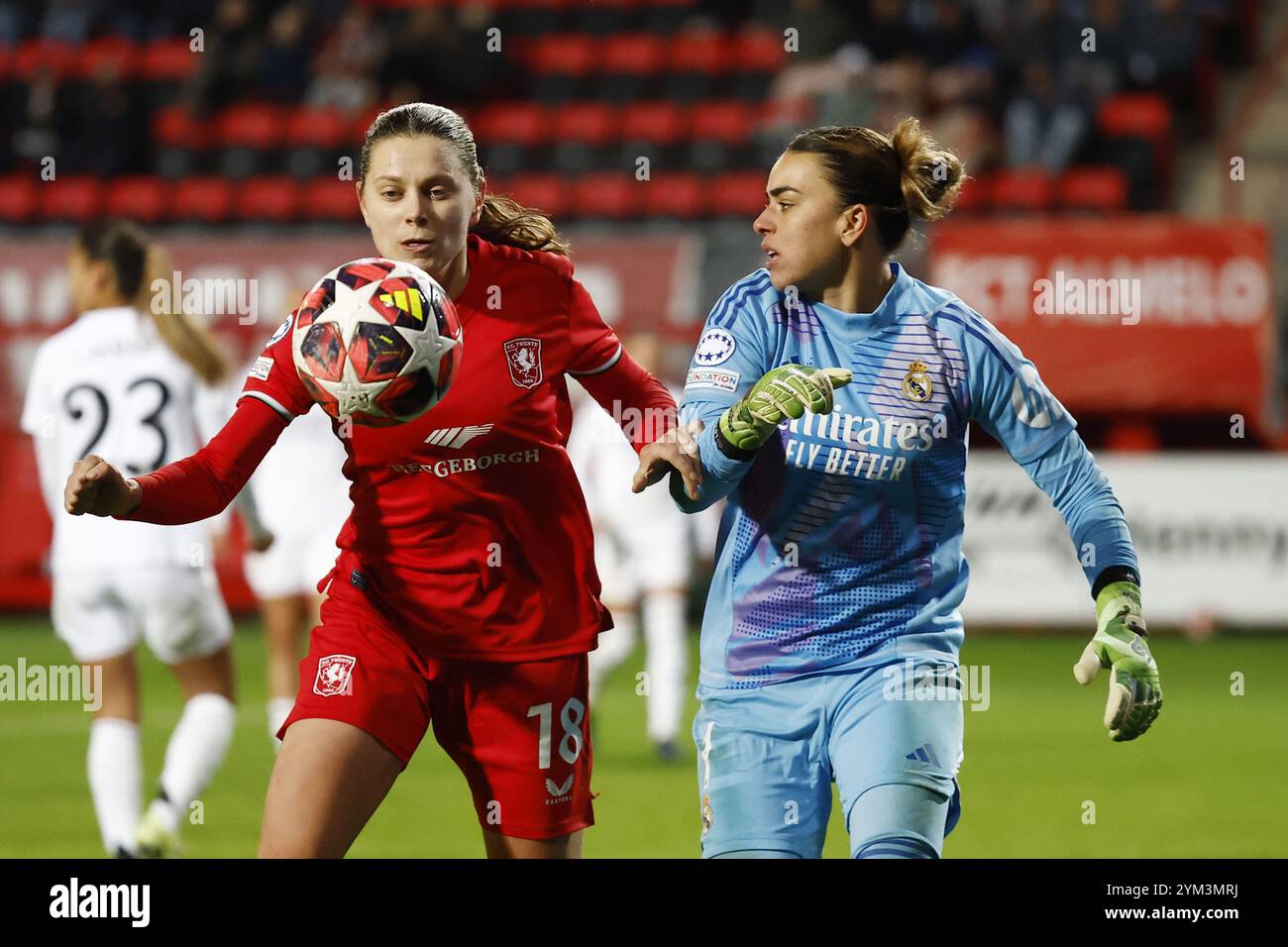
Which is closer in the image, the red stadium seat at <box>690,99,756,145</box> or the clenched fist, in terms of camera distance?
the clenched fist

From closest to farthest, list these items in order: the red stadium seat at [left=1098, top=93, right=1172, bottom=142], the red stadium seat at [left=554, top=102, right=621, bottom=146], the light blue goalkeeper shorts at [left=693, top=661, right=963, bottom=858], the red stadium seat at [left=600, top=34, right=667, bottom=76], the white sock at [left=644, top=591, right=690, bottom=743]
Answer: the light blue goalkeeper shorts at [left=693, top=661, right=963, bottom=858], the white sock at [left=644, top=591, right=690, bottom=743], the red stadium seat at [left=1098, top=93, right=1172, bottom=142], the red stadium seat at [left=554, top=102, right=621, bottom=146], the red stadium seat at [left=600, top=34, right=667, bottom=76]

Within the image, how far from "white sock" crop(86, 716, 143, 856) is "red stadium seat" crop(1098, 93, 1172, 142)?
12.0m

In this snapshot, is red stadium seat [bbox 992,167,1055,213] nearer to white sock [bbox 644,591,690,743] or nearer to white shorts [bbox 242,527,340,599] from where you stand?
white sock [bbox 644,591,690,743]

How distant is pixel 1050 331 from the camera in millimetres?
14203

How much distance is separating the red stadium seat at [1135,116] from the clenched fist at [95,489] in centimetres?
1392

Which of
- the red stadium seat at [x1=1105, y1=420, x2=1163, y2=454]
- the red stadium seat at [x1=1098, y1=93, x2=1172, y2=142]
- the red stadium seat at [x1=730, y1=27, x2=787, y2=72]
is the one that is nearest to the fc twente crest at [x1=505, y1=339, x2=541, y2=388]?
Answer: the red stadium seat at [x1=1105, y1=420, x2=1163, y2=454]

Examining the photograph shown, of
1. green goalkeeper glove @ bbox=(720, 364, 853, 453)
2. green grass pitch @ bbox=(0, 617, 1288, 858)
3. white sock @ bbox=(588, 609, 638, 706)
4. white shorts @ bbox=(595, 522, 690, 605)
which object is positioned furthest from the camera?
white shorts @ bbox=(595, 522, 690, 605)

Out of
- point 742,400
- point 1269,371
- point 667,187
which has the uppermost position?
point 667,187

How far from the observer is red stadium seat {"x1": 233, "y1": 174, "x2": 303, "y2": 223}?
57.1ft

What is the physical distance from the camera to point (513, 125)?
58.1 feet

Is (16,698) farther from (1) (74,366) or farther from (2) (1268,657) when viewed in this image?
(2) (1268,657)

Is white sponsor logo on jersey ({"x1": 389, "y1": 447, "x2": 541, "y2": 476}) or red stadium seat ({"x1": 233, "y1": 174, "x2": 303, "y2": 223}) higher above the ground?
red stadium seat ({"x1": 233, "y1": 174, "x2": 303, "y2": 223})

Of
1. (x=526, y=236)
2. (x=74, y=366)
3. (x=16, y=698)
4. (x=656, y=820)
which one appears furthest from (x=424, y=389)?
(x=16, y=698)

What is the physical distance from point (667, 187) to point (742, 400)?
1317 cm
